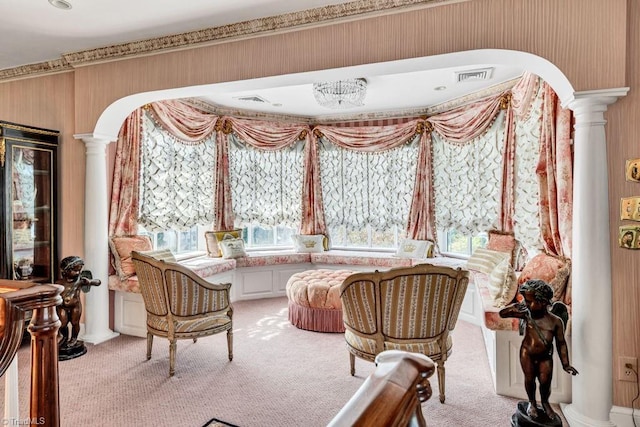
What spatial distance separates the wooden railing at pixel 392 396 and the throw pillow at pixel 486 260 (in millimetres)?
3631

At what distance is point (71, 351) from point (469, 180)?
4.86 meters

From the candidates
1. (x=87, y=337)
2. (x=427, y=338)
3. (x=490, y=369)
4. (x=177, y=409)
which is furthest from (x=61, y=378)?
(x=490, y=369)

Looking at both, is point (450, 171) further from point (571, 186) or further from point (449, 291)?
point (449, 291)

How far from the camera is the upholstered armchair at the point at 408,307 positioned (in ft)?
8.27

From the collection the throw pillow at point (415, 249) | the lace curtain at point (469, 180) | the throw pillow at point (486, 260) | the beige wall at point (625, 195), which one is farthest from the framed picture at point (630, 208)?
the throw pillow at point (415, 249)

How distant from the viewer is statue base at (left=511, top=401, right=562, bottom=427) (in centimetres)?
223

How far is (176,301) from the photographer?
3053 millimetres

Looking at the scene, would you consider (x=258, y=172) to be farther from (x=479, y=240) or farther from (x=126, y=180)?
(x=479, y=240)

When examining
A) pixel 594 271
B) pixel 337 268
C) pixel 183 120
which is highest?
pixel 183 120

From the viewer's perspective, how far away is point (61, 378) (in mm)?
2961

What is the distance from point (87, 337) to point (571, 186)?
15.0ft

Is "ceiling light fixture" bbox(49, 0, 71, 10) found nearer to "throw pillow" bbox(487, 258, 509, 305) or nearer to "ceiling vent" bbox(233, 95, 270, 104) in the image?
"ceiling vent" bbox(233, 95, 270, 104)

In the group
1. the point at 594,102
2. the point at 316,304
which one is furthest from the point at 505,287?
the point at 316,304

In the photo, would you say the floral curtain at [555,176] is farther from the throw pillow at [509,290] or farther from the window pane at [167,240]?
the window pane at [167,240]
